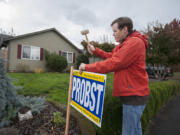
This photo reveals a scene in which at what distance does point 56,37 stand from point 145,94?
13.5 meters

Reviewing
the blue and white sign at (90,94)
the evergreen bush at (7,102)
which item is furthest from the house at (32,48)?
the blue and white sign at (90,94)

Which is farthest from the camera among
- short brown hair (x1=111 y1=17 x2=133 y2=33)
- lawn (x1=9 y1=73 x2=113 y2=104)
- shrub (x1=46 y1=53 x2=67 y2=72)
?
shrub (x1=46 y1=53 x2=67 y2=72)

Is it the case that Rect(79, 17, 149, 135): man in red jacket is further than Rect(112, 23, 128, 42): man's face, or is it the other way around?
Rect(112, 23, 128, 42): man's face

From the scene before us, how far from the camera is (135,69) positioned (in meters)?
1.30

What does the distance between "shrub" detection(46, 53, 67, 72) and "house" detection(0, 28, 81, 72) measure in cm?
76

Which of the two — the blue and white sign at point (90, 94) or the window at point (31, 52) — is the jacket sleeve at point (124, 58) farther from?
the window at point (31, 52)

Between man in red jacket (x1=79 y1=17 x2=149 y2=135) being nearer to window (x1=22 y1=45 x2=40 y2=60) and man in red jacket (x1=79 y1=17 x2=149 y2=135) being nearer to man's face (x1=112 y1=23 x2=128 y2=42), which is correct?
man's face (x1=112 y1=23 x2=128 y2=42)

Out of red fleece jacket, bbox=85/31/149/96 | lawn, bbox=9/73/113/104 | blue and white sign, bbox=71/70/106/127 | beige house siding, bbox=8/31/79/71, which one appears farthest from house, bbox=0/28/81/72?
red fleece jacket, bbox=85/31/149/96

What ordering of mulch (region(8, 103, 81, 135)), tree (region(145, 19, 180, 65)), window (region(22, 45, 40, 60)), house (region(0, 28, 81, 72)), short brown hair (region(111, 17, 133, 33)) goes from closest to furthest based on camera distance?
1. short brown hair (region(111, 17, 133, 33))
2. mulch (region(8, 103, 81, 135))
3. tree (region(145, 19, 180, 65))
4. house (region(0, 28, 81, 72))
5. window (region(22, 45, 40, 60))

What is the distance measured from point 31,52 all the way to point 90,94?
12.1 m

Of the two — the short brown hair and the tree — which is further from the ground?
the tree

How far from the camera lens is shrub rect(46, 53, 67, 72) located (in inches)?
456

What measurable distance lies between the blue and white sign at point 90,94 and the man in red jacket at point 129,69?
117 millimetres

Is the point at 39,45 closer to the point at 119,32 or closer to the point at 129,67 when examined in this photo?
the point at 119,32
